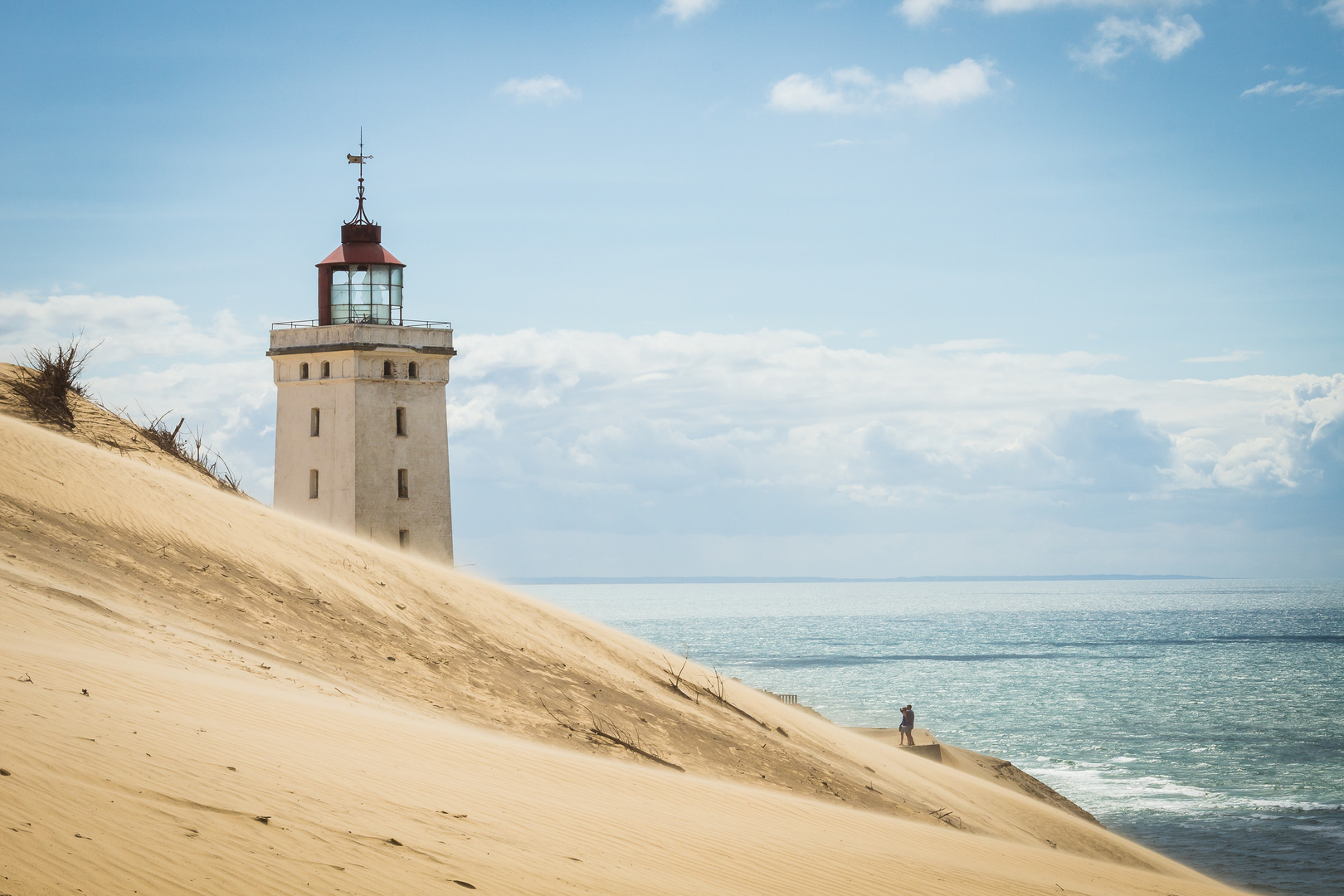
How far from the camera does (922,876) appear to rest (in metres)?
12.0

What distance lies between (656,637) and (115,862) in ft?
360

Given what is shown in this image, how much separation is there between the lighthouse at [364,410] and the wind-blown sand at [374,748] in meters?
7.32

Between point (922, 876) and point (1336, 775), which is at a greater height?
point (922, 876)

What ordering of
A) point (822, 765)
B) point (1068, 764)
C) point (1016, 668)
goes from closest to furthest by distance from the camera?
point (822, 765)
point (1068, 764)
point (1016, 668)

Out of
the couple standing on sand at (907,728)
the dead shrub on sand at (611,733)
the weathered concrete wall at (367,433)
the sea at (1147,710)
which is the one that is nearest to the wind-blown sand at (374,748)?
the dead shrub on sand at (611,733)

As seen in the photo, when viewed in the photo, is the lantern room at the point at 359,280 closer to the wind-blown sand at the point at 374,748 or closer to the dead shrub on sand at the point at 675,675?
the wind-blown sand at the point at 374,748

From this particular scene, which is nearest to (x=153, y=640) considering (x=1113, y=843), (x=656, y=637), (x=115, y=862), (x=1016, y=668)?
(x=115, y=862)

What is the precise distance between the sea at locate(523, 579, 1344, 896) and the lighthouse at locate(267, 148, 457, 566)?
4.34m

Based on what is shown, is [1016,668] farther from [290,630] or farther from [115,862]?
[115,862]

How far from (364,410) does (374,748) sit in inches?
800

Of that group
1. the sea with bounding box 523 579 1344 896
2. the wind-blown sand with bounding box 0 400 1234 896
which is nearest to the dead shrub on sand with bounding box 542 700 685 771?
the wind-blown sand with bounding box 0 400 1234 896

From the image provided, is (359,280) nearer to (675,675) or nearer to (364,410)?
(364,410)

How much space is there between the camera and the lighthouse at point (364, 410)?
3050cm

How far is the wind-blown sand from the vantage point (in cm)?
790
